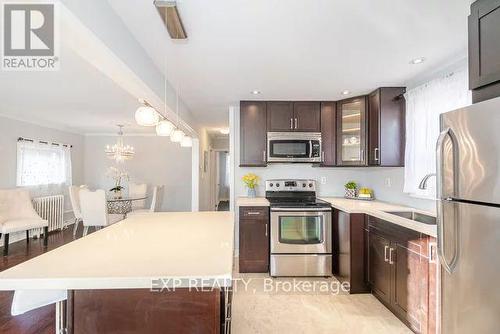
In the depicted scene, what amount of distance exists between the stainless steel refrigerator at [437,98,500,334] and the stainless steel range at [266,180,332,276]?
1.69 meters

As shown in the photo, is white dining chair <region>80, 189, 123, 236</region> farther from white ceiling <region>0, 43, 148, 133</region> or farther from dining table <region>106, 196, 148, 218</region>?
white ceiling <region>0, 43, 148, 133</region>

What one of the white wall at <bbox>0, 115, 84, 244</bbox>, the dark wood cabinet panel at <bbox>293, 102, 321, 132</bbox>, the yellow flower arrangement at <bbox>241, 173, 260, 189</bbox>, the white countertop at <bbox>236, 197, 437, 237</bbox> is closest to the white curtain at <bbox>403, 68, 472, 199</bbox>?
the white countertop at <bbox>236, 197, 437, 237</bbox>

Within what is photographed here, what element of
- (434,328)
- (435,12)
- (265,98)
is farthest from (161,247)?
(265,98)

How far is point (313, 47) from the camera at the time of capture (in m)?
2.09

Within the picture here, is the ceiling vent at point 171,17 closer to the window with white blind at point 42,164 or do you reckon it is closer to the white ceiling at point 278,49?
the white ceiling at point 278,49

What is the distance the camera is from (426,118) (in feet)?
8.64

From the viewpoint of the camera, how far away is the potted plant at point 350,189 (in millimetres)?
3773

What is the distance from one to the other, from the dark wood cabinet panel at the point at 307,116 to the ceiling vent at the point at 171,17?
2.19 m

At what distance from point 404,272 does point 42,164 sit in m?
6.37

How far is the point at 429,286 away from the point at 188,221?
1.88 meters

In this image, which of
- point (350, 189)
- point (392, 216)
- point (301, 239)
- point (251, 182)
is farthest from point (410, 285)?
point (251, 182)

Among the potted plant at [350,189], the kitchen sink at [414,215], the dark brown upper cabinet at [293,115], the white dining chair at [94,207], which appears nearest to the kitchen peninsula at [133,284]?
the kitchen sink at [414,215]

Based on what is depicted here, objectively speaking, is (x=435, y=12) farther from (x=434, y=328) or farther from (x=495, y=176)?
(x=434, y=328)

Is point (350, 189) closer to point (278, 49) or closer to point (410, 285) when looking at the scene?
point (410, 285)
